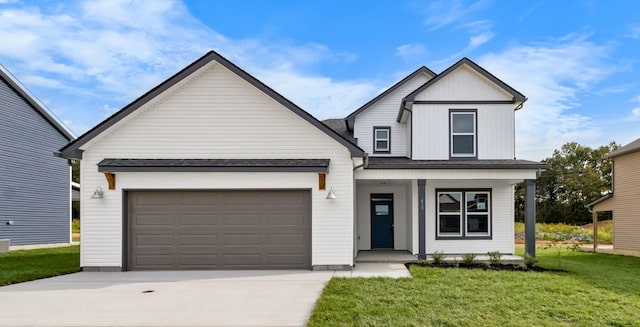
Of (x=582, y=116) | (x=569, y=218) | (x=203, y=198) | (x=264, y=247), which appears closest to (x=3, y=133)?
(x=203, y=198)

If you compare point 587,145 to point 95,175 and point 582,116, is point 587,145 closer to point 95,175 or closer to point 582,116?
point 582,116

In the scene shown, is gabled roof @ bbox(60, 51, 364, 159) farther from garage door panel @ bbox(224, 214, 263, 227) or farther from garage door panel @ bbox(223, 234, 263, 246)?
garage door panel @ bbox(223, 234, 263, 246)

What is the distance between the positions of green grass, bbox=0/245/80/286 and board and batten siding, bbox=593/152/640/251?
20152mm

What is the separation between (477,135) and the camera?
14750 mm

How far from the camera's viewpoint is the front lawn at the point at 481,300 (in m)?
6.72

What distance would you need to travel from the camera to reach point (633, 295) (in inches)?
346

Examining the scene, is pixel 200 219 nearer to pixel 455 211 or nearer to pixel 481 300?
pixel 481 300

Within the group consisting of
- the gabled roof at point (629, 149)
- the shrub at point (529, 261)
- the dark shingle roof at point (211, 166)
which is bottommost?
the shrub at point (529, 261)

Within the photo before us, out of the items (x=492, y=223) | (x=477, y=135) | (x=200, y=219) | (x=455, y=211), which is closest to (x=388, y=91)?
(x=477, y=135)

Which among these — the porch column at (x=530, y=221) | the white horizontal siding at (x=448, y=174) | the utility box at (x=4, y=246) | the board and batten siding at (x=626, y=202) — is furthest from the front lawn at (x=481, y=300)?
the utility box at (x=4, y=246)

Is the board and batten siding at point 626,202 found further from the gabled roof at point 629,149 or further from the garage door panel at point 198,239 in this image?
the garage door panel at point 198,239

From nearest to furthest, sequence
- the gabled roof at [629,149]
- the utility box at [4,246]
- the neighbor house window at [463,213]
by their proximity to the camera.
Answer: the neighbor house window at [463,213]
the utility box at [4,246]
the gabled roof at [629,149]

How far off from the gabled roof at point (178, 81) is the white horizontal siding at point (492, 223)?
423 centimetres

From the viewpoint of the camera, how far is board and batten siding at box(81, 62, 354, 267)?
39.2 feet
